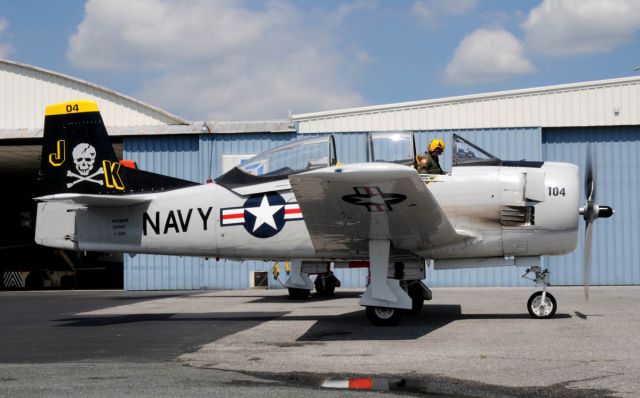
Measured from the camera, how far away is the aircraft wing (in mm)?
8258

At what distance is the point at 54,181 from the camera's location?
12.4 metres

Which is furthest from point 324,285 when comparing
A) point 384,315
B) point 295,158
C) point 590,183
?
point 590,183

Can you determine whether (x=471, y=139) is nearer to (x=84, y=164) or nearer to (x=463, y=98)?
(x=463, y=98)

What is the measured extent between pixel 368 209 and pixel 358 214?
0.23m

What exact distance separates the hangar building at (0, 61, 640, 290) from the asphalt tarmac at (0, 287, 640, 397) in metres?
8.07

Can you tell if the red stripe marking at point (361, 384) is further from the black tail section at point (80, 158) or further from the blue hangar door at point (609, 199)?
the blue hangar door at point (609, 199)

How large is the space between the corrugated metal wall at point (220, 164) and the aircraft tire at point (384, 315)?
10532mm

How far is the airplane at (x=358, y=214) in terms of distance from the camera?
9461 millimetres

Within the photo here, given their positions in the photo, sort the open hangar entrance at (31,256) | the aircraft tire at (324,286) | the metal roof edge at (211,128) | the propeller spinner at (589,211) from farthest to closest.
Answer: the open hangar entrance at (31,256)
the metal roof edge at (211,128)
the aircraft tire at (324,286)
the propeller spinner at (589,211)

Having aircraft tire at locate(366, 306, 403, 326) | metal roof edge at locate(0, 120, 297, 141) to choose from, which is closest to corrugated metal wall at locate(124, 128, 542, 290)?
metal roof edge at locate(0, 120, 297, 141)

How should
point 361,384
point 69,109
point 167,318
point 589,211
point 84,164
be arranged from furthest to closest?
point 69,109
point 84,164
point 167,318
point 589,211
point 361,384

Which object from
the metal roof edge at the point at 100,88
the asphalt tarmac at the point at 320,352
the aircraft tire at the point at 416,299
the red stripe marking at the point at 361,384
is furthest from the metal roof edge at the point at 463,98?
the red stripe marking at the point at 361,384

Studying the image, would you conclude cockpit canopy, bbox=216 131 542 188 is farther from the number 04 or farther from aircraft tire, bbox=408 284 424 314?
aircraft tire, bbox=408 284 424 314

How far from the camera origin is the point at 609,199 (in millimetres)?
21250
